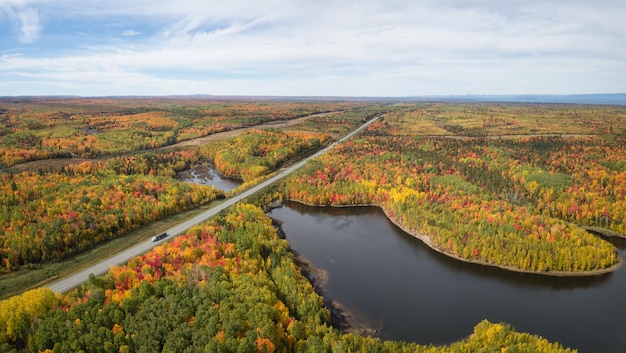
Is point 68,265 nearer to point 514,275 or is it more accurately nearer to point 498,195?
point 514,275

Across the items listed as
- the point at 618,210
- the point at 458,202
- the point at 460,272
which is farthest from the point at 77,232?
the point at 618,210

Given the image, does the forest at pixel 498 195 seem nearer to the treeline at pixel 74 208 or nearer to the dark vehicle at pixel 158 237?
the treeline at pixel 74 208

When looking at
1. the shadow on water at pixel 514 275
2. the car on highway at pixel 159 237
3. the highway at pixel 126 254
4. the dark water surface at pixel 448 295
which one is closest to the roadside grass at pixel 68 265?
the highway at pixel 126 254

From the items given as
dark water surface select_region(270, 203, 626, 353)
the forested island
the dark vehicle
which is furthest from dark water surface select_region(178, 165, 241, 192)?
dark water surface select_region(270, 203, 626, 353)

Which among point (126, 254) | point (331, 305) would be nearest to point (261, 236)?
point (331, 305)

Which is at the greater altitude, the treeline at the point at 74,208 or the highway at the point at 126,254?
the treeline at the point at 74,208

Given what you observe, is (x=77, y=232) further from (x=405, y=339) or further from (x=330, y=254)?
(x=405, y=339)
